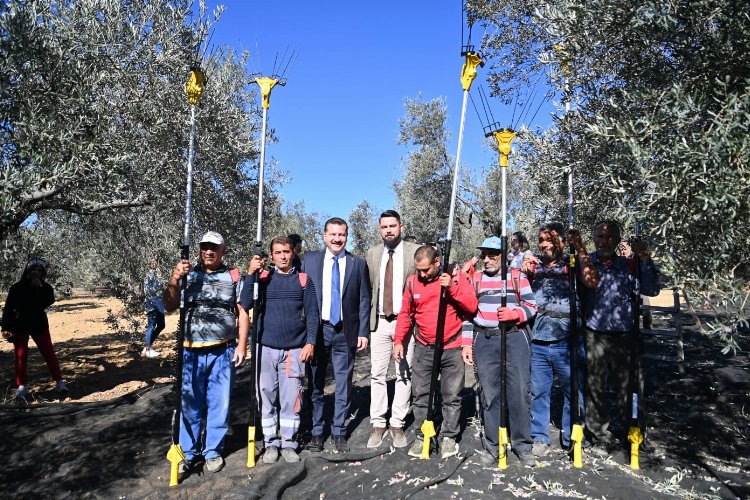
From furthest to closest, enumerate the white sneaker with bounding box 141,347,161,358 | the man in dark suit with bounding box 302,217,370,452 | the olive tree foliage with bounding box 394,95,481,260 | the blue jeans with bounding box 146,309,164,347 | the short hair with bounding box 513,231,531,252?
1. the olive tree foliage with bounding box 394,95,481,260
2. the white sneaker with bounding box 141,347,161,358
3. the blue jeans with bounding box 146,309,164,347
4. the short hair with bounding box 513,231,531,252
5. the man in dark suit with bounding box 302,217,370,452

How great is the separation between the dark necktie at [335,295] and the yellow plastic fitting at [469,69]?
2.49 meters

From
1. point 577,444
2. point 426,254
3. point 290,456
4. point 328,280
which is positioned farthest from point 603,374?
point 290,456

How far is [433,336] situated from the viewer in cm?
546

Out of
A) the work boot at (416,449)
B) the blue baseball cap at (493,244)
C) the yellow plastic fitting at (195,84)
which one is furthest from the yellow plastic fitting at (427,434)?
the yellow plastic fitting at (195,84)

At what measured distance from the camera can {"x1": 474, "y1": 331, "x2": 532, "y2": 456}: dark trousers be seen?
525 centimetres

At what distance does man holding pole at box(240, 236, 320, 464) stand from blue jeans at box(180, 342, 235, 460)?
1.29 feet

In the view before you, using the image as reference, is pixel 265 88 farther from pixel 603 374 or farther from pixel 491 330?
pixel 603 374

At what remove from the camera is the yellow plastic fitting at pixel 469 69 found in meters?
5.53

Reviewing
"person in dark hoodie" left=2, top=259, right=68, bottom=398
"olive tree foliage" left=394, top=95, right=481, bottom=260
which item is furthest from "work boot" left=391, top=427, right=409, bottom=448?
"olive tree foliage" left=394, top=95, right=481, bottom=260

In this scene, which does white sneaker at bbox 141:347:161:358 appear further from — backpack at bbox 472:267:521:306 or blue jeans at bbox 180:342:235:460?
backpack at bbox 472:267:521:306

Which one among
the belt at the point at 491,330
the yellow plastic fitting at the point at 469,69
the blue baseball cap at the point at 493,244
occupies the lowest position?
the belt at the point at 491,330

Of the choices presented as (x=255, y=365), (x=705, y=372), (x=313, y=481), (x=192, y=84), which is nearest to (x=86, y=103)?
(x=192, y=84)

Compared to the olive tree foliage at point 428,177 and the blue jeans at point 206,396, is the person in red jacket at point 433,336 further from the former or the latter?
the olive tree foliage at point 428,177

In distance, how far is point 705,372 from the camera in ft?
28.6
